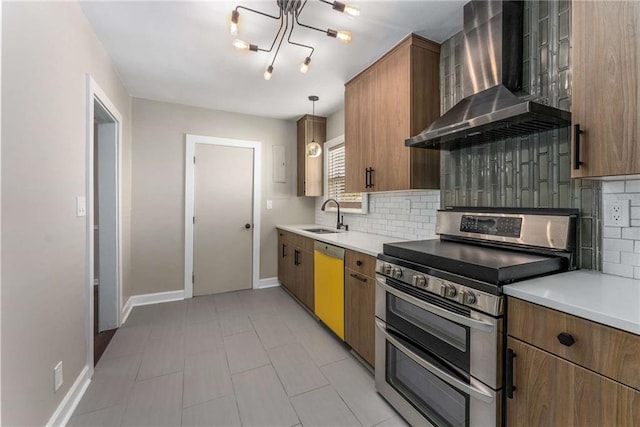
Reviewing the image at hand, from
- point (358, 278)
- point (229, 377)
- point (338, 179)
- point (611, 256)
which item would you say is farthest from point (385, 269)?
point (338, 179)

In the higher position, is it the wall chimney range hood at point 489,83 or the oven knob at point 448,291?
the wall chimney range hood at point 489,83

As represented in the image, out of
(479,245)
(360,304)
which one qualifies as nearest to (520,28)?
(479,245)

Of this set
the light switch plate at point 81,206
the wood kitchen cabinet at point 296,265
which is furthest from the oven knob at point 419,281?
the light switch plate at point 81,206

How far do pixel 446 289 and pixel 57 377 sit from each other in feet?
7.04

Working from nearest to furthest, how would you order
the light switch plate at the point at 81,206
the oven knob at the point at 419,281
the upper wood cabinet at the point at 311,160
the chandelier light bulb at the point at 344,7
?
the oven knob at the point at 419,281
the chandelier light bulb at the point at 344,7
the light switch plate at the point at 81,206
the upper wood cabinet at the point at 311,160

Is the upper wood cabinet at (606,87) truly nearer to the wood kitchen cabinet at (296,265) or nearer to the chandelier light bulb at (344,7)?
the chandelier light bulb at (344,7)

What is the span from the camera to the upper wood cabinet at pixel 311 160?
4.11m

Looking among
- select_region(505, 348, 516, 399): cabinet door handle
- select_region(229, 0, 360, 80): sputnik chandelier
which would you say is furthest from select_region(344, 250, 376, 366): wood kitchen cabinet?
select_region(229, 0, 360, 80): sputnik chandelier

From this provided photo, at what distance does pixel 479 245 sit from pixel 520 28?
1337 mm

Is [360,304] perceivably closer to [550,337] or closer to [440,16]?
[550,337]

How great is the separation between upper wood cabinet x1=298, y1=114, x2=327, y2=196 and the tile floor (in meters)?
1.82

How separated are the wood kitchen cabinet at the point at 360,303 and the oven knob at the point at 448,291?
66cm

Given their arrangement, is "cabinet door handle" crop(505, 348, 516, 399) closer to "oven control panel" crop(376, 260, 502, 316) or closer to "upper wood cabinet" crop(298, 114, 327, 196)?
"oven control panel" crop(376, 260, 502, 316)

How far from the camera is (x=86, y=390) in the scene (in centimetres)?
191
